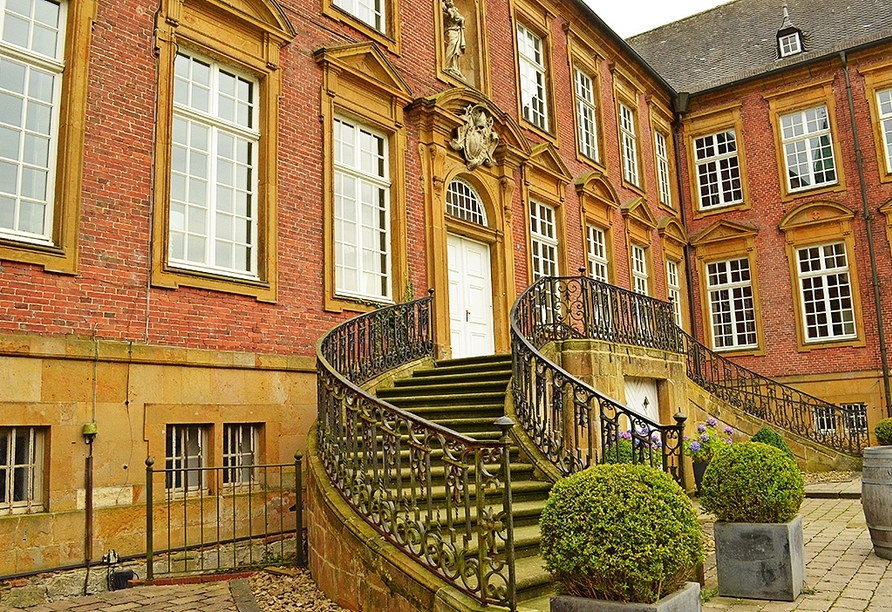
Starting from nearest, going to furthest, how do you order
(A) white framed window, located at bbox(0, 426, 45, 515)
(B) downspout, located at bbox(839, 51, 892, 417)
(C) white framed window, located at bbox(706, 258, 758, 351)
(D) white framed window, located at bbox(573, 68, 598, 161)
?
(A) white framed window, located at bbox(0, 426, 45, 515), (D) white framed window, located at bbox(573, 68, 598, 161), (B) downspout, located at bbox(839, 51, 892, 417), (C) white framed window, located at bbox(706, 258, 758, 351)

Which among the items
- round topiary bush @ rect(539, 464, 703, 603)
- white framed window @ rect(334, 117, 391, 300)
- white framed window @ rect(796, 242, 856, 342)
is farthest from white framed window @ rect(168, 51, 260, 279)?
white framed window @ rect(796, 242, 856, 342)

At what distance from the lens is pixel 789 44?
19875 millimetres

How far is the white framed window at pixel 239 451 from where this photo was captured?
300 inches

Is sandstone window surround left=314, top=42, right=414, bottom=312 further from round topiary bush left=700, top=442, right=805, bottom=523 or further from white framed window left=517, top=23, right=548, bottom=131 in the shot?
round topiary bush left=700, top=442, right=805, bottom=523

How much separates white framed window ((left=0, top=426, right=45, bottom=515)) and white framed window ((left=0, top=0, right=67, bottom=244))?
5.46 feet

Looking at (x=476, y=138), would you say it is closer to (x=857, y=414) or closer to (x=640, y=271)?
(x=640, y=271)

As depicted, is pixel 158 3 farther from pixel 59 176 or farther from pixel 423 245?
pixel 423 245

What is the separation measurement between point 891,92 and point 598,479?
1824 cm

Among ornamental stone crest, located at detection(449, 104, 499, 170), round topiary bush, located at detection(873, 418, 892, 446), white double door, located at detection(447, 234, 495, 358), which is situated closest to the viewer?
round topiary bush, located at detection(873, 418, 892, 446)

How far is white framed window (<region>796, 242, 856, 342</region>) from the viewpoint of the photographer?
18.0 meters

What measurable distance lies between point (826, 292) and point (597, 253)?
254 inches

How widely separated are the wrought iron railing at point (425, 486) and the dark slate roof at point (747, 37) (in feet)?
55.4

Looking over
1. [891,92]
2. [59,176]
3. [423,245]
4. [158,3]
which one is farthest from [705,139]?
[59,176]

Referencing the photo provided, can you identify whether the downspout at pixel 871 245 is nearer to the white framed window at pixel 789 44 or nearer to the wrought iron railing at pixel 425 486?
the white framed window at pixel 789 44
